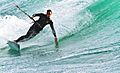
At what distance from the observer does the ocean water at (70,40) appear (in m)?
7.13

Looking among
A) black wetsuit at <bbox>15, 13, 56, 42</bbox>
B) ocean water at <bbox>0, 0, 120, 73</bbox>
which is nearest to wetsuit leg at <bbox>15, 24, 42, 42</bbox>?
black wetsuit at <bbox>15, 13, 56, 42</bbox>

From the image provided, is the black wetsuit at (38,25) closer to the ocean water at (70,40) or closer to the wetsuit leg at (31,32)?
the wetsuit leg at (31,32)

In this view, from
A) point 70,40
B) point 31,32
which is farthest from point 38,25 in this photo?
point 70,40

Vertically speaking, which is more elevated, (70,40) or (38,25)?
(38,25)

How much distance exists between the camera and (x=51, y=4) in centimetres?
1546

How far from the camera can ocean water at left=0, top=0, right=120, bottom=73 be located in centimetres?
713

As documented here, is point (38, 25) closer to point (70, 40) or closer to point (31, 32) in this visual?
point (31, 32)

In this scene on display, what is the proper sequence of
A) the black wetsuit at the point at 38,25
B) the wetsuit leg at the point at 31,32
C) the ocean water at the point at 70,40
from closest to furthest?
the ocean water at the point at 70,40 → the black wetsuit at the point at 38,25 → the wetsuit leg at the point at 31,32

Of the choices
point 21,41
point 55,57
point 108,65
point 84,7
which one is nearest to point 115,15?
point 84,7

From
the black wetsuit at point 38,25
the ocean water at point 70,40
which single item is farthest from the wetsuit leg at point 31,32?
the ocean water at point 70,40

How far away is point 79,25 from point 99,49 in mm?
3815

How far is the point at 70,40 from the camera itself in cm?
1000

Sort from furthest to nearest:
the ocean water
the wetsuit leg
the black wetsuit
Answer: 1. the wetsuit leg
2. the black wetsuit
3. the ocean water

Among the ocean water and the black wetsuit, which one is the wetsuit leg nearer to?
the black wetsuit
